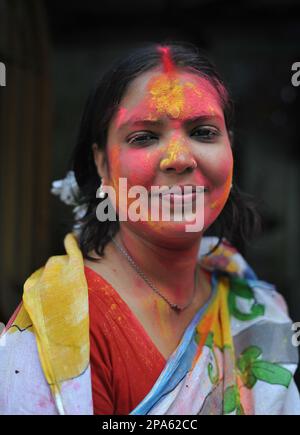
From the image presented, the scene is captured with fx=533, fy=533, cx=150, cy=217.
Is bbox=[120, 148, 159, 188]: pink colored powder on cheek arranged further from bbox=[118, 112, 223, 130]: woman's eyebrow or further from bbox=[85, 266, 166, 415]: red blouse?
bbox=[85, 266, 166, 415]: red blouse

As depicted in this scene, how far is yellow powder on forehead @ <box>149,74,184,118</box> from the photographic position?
1.30 metres

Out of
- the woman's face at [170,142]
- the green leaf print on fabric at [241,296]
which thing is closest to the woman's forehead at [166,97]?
the woman's face at [170,142]

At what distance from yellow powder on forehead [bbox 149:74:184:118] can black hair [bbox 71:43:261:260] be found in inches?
2.0

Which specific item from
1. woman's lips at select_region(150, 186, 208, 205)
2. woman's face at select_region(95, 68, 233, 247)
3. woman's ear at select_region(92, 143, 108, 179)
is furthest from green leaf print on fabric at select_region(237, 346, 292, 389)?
woman's ear at select_region(92, 143, 108, 179)

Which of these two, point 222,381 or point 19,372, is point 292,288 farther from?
point 19,372

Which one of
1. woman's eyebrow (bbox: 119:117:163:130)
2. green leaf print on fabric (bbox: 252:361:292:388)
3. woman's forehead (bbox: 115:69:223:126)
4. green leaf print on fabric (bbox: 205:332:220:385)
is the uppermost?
woman's forehead (bbox: 115:69:223:126)

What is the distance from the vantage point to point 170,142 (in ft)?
4.22

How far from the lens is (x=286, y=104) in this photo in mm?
4203

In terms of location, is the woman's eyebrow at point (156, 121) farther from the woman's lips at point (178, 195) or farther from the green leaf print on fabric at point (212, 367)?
the green leaf print on fabric at point (212, 367)

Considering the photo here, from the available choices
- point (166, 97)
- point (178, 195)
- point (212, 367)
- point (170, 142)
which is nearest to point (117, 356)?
point (212, 367)

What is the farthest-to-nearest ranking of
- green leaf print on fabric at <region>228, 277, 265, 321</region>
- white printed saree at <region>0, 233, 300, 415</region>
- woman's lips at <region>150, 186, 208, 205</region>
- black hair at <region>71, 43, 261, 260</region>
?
green leaf print on fabric at <region>228, 277, 265, 321</region>
black hair at <region>71, 43, 261, 260</region>
woman's lips at <region>150, 186, 208, 205</region>
white printed saree at <region>0, 233, 300, 415</region>

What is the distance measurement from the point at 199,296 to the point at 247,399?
1.02 ft

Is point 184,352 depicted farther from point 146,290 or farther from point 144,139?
point 144,139

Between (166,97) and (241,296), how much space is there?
703 millimetres
